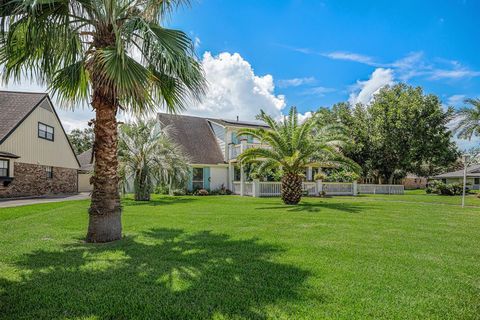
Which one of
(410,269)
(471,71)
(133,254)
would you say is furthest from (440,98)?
(133,254)

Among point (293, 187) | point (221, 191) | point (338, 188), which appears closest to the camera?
point (293, 187)

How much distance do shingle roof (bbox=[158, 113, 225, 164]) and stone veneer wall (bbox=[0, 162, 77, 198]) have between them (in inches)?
405

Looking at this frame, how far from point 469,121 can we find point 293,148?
1753 cm

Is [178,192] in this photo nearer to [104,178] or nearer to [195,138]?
[195,138]

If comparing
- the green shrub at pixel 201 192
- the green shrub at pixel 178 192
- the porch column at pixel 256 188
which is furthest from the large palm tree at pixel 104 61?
the green shrub at pixel 201 192

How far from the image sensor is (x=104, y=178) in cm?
728

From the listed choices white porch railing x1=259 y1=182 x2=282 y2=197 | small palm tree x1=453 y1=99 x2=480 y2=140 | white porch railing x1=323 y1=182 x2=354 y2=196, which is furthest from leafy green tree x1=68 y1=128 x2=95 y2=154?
small palm tree x1=453 y1=99 x2=480 y2=140

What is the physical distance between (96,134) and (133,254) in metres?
3.02

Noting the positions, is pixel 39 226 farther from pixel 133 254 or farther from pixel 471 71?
Result: pixel 471 71

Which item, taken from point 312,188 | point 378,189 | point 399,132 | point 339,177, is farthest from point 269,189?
point 399,132

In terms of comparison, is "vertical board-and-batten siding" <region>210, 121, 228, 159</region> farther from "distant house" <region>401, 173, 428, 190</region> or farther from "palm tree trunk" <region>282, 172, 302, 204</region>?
"distant house" <region>401, 173, 428, 190</region>

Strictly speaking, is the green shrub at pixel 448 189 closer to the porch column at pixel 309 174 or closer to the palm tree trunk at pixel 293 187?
the porch column at pixel 309 174

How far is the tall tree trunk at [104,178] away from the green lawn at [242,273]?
1.55ft

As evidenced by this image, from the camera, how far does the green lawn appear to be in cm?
361
